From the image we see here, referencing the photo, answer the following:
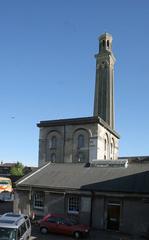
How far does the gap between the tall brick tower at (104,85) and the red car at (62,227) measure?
256 ft

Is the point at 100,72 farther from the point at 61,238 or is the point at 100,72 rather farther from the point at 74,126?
the point at 61,238

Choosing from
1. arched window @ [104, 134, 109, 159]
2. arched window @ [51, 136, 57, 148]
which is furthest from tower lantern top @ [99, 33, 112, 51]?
arched window @ [51, 136, 57, 148]

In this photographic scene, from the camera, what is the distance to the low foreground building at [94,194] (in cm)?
2891

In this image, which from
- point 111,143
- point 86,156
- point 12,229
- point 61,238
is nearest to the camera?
point 12,229

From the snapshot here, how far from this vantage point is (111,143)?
74000 mm

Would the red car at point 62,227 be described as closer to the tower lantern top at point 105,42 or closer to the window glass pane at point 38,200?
the window glass pane at point 38,200

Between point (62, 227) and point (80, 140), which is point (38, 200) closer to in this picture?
point (62, 227)

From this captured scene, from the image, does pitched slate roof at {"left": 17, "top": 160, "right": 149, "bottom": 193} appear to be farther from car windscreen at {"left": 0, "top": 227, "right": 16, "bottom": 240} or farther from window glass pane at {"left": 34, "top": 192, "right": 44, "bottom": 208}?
car windscreen at {"left": 0, "top": 227, "right": 16, "bottom": 240}

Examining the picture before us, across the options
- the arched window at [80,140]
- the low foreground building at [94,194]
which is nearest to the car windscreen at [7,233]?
the low foreground building at [94,194]

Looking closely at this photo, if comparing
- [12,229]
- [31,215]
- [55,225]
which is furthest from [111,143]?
[12,229]

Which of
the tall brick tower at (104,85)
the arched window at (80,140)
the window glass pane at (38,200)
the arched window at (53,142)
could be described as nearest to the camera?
the window glass pane at (38,200)

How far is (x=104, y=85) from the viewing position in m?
107

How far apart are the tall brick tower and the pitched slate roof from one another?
223ft

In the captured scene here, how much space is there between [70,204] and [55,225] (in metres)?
5.07
